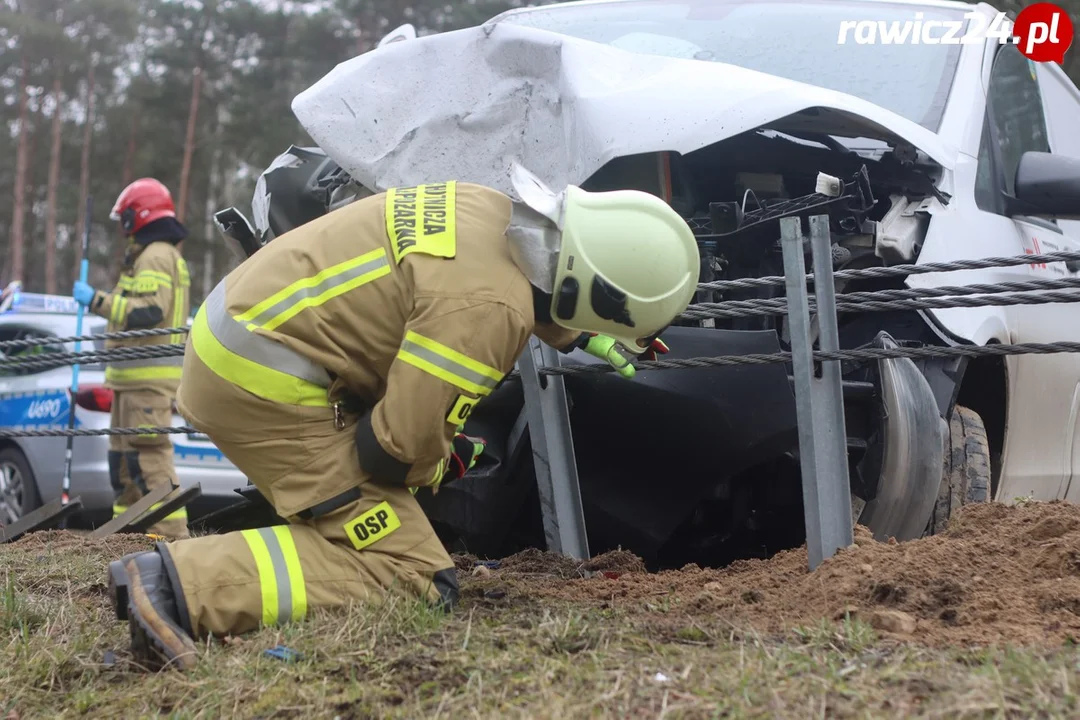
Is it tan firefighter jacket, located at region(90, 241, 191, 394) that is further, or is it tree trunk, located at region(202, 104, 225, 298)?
tree trunk, located at region(202, 104, 225, 298)

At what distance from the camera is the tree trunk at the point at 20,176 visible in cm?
2531

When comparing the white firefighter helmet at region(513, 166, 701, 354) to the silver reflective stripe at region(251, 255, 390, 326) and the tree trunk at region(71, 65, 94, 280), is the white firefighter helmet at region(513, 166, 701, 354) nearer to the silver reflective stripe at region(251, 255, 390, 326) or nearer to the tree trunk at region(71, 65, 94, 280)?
the silver reflective stripe at region(251, 255, 390, 326)

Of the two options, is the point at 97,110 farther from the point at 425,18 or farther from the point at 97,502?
the point at 97,502

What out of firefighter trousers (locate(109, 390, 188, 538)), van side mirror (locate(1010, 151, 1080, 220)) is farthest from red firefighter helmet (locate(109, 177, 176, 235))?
van side mirror (locate(1010, 151, 1080, 220))

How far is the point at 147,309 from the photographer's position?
6.26m

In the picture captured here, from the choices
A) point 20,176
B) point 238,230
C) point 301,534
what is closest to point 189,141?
point 20,176

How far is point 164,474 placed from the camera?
6.19 meters

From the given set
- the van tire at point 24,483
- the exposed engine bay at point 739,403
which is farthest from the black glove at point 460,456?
the van tire at point 24,483

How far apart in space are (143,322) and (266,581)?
3.76m

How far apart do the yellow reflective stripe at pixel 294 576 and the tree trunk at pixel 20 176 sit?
24535 mm

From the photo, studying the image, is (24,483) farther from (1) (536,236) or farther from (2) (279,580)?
(1) (536,236)

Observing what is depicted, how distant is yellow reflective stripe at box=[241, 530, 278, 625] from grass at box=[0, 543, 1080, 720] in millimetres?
85

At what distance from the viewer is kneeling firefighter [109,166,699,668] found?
8.98 ft

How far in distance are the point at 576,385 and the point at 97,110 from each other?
90.2ft
